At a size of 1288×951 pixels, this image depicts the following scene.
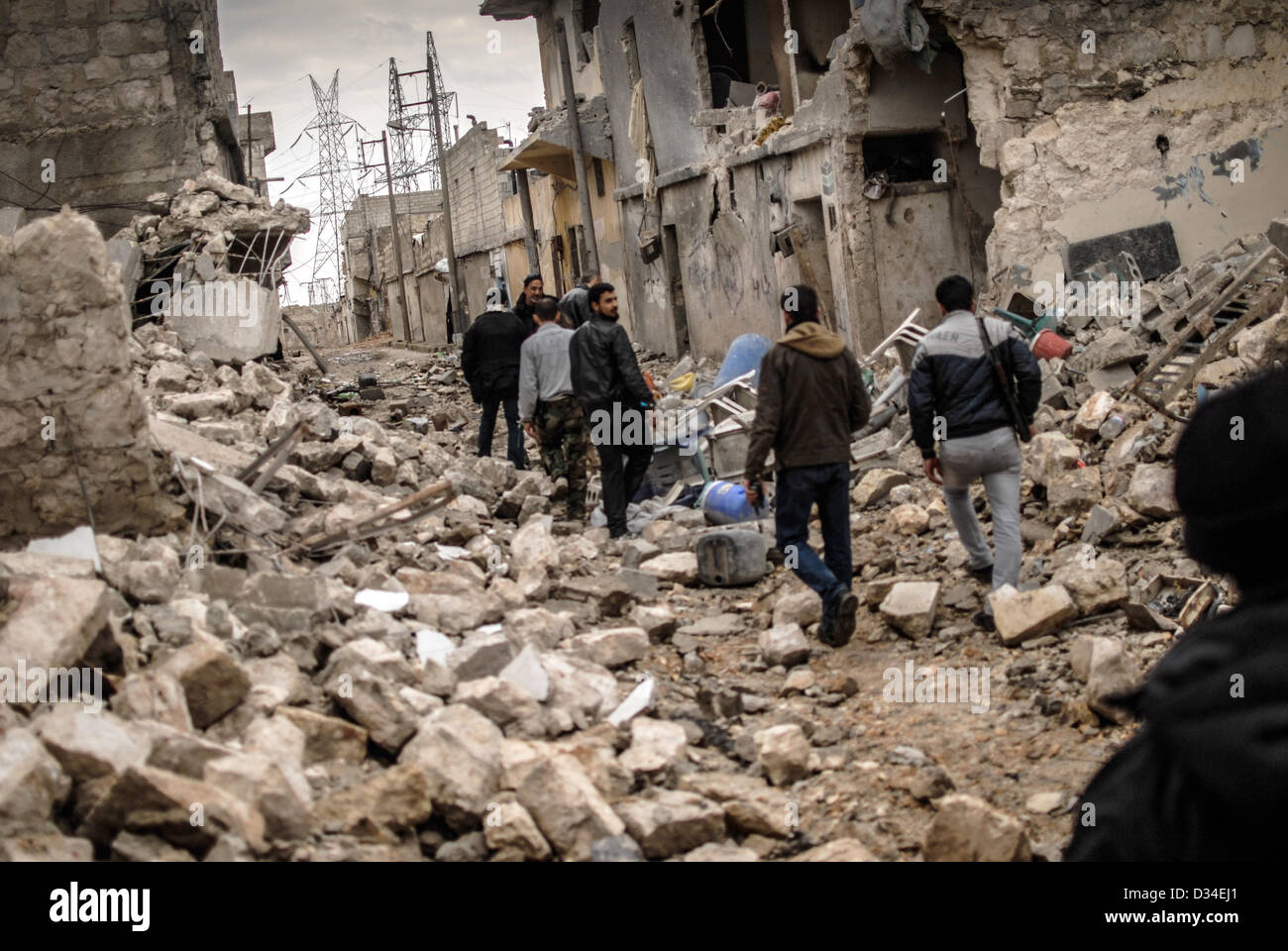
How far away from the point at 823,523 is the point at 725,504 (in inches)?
83.2

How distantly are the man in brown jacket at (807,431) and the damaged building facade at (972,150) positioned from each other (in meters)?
5.10

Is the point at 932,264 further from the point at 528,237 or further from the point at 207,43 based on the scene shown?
the point at 528,237

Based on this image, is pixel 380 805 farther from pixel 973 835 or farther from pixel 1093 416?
pixel 1093 416

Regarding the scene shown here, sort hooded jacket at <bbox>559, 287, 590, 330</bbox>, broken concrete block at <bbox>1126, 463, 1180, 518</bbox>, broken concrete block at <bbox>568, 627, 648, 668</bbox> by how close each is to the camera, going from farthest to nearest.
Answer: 1. hooded jacket at <bbox>559, 287, 590, 330</bbox>
2. broken concrete block at <bbox>1126, 463, 1180, 518</bbox>
3. broken concrete block at <bbox>568, 627, 648, 668</bbox>

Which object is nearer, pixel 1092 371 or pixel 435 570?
pixel 435 570

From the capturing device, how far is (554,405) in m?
8.10

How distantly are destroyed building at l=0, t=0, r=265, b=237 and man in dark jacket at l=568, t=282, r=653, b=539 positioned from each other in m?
5.37

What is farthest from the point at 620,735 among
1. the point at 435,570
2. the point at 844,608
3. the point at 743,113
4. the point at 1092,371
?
the point at 743,113

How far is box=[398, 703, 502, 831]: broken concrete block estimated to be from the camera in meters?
3.43

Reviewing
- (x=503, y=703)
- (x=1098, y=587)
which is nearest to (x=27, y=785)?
(x=503, y=703)

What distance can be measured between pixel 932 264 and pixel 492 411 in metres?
4.82

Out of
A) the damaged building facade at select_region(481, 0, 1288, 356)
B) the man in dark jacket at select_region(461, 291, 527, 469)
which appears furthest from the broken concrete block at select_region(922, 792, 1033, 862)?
the damaged building facade at select_region(481, 0, 1288, 356)

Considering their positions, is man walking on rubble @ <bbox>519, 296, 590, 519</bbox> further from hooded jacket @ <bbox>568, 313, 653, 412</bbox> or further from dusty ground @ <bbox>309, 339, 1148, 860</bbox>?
dusty ground @ <bbox>309, 339, 1148, 860</bbox>

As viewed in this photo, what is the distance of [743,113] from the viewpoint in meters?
15.1
